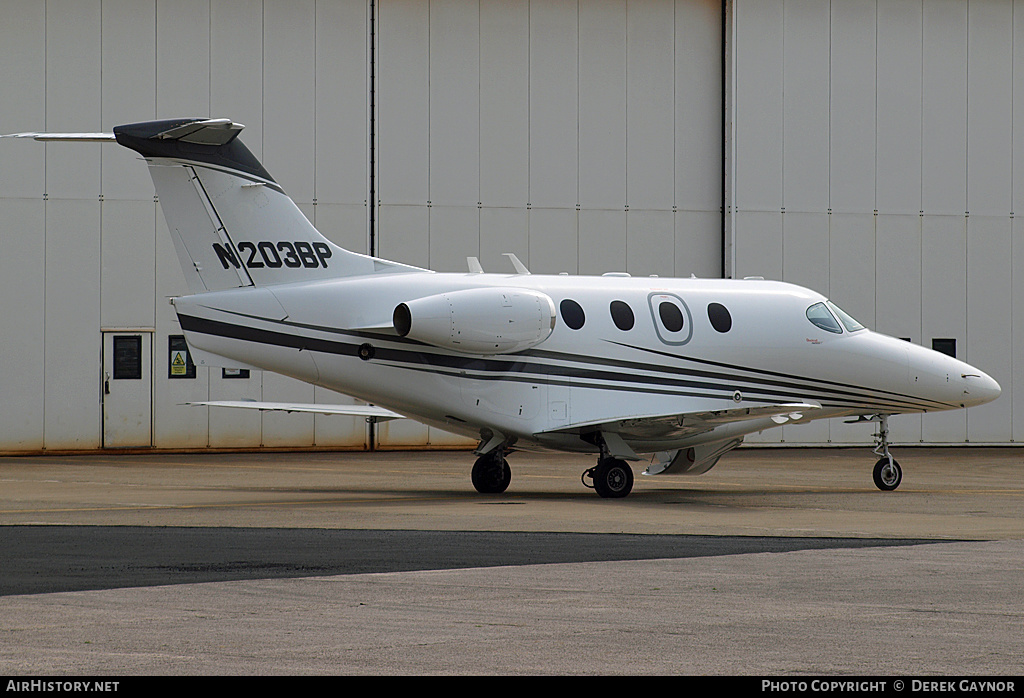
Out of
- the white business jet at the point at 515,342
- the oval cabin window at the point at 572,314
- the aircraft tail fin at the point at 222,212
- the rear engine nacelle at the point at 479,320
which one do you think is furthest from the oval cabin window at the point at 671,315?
the aircraft tail fin at the point at 222,212

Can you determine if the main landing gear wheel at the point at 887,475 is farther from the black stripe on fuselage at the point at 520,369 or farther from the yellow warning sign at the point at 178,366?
the yellow warning sign at the point at 178,366

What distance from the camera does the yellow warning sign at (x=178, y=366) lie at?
3000cm

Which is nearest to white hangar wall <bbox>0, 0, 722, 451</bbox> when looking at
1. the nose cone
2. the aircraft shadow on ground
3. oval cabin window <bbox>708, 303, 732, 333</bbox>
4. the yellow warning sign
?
the yellow warning sign

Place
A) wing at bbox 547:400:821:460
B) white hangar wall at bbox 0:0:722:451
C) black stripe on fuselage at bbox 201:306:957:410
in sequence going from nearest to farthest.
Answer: wing at bbox 547:400:821:460 → black stripe on fuselage at bbox 201:306:957:410 → white hangar wall at bbox 0:0:722:451

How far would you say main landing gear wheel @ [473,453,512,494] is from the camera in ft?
67.0

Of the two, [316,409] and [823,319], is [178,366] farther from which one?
[823,319]

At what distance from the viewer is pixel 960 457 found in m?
30.7

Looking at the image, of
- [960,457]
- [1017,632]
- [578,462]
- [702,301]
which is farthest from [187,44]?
[1017,632]

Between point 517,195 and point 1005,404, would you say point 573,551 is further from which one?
point 1005,404

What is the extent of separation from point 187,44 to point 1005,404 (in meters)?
21.4

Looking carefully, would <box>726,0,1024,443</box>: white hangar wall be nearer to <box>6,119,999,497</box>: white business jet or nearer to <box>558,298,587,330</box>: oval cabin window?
<box>6,119,999,497</box>: white business jet

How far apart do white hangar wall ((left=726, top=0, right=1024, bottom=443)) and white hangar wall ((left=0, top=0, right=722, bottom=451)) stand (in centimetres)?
122

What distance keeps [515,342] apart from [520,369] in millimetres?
548

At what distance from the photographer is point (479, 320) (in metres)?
18.8
